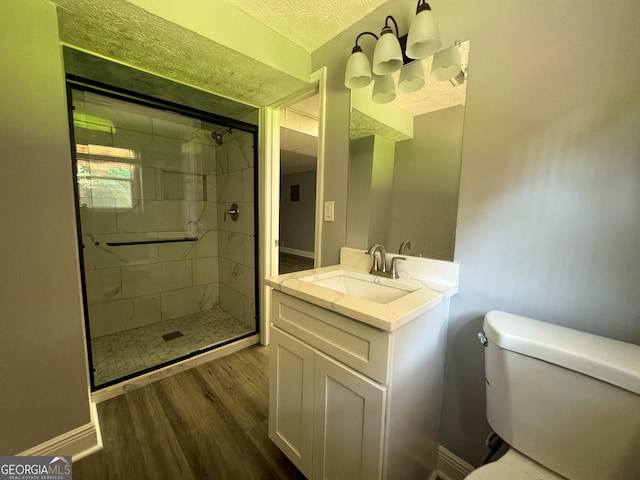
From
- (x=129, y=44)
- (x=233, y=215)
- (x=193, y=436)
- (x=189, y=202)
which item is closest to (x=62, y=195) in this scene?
(x=129, y=44)

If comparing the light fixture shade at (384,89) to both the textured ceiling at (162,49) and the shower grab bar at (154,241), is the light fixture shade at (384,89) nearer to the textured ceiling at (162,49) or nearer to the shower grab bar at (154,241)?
the textured ceiling at (162,49)

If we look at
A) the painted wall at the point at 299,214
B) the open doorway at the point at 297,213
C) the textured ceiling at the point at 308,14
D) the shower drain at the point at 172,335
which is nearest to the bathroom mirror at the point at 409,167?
the textured ceiling at the point at 308,14

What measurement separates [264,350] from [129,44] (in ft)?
7.09

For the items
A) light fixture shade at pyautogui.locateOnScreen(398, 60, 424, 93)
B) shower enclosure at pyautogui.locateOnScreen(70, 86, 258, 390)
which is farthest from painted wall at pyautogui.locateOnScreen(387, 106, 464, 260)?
shower enclosure at pyautogui.locateOnScreen(70, 86, 258, 390)

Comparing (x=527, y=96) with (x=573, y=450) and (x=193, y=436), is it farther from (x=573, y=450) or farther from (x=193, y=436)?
(x=193, y=436)

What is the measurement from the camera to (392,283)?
1.15m

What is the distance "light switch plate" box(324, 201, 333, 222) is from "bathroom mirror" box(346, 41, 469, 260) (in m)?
0.13

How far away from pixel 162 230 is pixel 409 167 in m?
2.43

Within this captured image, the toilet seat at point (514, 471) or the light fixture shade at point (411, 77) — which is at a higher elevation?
the light fixture shade at point (411, 77)

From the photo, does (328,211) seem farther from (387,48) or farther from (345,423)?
(345,423)

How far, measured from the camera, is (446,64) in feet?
3.52

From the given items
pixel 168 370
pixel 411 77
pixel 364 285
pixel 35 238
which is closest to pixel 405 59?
pixel 411 77

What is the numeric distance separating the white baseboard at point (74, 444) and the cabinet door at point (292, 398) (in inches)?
34.3

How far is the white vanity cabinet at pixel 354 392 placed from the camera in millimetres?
771
